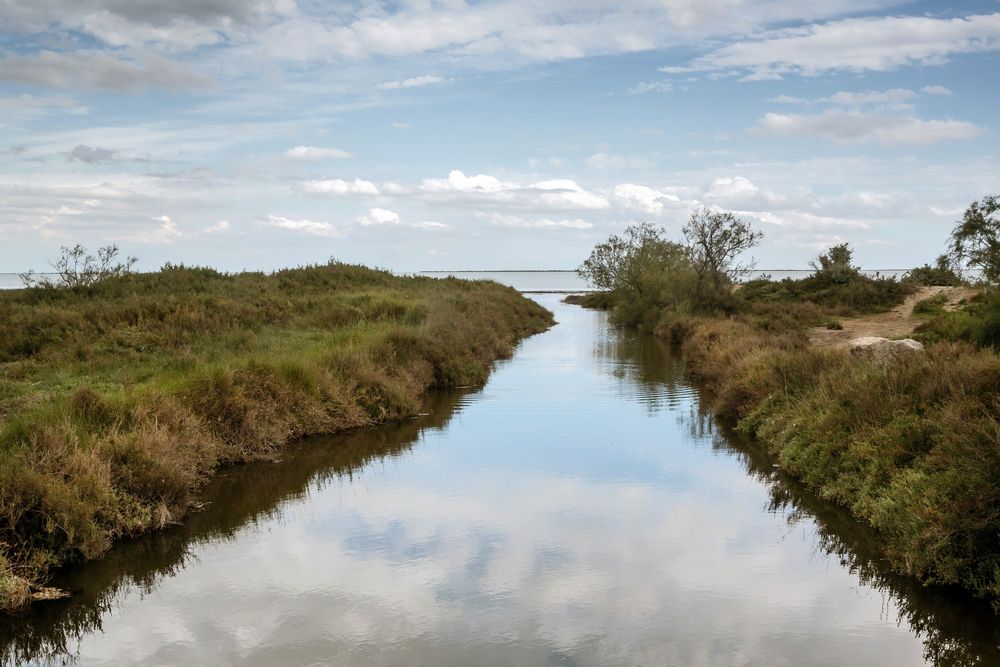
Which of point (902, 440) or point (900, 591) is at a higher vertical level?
point (902, 440)

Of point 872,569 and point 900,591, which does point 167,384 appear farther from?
point 900,591

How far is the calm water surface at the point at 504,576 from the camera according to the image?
8.16m

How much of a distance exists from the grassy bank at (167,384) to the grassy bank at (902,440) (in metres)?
9.08

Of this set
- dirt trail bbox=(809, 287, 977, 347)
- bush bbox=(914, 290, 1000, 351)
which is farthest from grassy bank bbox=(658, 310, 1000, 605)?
dirt trail bbox=(809, 287, 977, 347)

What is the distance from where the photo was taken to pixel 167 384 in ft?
49.8

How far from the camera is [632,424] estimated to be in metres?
19.8

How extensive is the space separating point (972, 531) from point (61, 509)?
1065 cm

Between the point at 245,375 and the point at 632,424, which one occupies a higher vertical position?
the point at 245,375

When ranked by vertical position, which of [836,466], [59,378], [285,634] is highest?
[59,378]

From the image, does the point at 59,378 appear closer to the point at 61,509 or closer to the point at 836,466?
the point at 61,509

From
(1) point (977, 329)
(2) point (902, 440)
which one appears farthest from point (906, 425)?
(1) point (977, 329)

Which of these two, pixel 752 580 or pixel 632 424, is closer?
pixel 752 580

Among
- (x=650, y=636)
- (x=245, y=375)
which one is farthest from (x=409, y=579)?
(x=245, y=375)

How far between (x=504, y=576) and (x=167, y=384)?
847 cm
